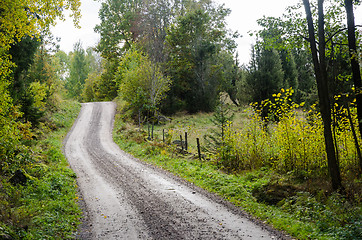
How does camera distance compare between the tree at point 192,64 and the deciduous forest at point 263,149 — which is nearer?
the deciduous forest at point 263,149

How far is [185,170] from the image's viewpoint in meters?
12.1

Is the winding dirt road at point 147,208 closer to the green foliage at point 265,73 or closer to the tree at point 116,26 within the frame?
the green foliage at point 265,73

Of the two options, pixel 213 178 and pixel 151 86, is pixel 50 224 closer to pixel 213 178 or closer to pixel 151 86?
pixel 213 178

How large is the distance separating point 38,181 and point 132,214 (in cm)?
A: 407

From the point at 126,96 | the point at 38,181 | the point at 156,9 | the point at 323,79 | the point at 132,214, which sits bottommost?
the point at 132,214

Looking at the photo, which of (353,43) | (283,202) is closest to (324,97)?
(353,43)

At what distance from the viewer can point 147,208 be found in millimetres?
7875

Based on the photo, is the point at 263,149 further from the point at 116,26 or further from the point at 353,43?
the point at 116,26

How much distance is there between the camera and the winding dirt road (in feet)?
20.2

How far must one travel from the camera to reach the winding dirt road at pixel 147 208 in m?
6.16

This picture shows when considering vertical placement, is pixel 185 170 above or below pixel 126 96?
below

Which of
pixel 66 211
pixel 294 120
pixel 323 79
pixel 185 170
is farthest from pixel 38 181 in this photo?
pixel 323 79

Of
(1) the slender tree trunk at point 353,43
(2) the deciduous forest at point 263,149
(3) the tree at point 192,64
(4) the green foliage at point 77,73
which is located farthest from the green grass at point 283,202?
(4) the green foliage at point 77,73

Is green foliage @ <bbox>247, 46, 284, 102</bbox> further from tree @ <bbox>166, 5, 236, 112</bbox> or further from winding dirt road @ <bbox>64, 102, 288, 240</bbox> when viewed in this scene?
winding dirt road @ <bbox>64, 102, 288, 240</bbox>
